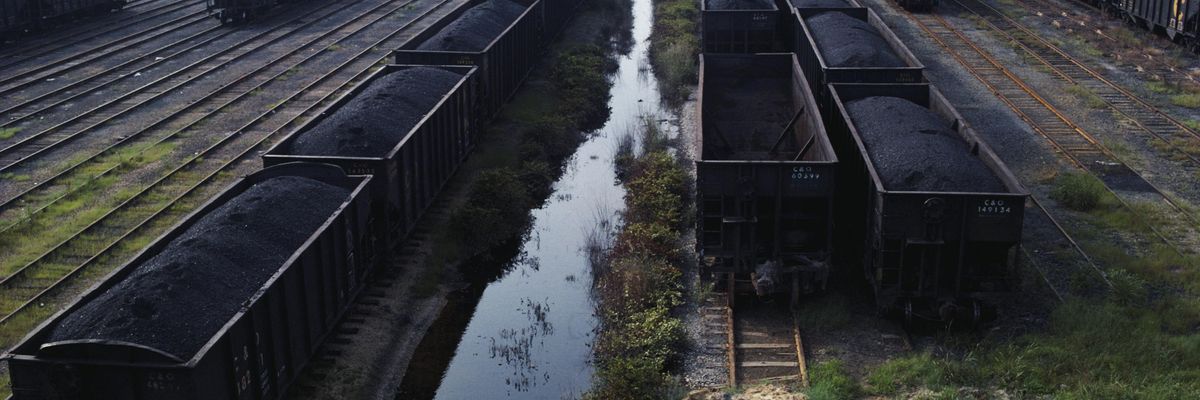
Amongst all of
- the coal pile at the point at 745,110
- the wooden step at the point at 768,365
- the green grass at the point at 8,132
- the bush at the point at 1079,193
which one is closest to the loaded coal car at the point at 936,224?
the wooden step at the point at 768,365

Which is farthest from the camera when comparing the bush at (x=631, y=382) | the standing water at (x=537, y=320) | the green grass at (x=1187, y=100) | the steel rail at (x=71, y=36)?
the steel rail at (x=71, y=36)

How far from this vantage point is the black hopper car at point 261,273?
10.3 meters

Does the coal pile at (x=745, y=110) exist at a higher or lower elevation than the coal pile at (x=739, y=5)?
lower

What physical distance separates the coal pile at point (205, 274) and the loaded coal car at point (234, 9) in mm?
29168

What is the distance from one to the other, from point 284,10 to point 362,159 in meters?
32.0

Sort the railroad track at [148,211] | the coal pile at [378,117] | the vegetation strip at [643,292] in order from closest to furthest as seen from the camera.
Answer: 1. the vegetation strip at [643,292]
2. the railroad track at [148,211]
3. the coal pile at [378,117]

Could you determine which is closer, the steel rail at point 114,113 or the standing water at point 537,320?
the standing water at point 537,320

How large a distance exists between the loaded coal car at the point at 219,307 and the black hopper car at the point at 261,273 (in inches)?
0.6

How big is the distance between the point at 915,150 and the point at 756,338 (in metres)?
3.52

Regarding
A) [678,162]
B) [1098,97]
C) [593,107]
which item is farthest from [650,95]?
[1098,97]

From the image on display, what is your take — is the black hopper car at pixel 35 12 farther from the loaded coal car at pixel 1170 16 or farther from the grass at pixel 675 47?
the loaded coal car at pixel 1170 16

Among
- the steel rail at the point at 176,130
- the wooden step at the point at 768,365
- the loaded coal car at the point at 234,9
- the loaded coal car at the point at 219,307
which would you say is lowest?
the wooden step at the point at 768,365

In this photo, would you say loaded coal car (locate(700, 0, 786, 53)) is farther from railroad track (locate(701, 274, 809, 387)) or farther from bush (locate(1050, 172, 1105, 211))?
railroad track (locate(701, 274, 809, 387))

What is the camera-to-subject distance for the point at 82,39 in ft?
126
